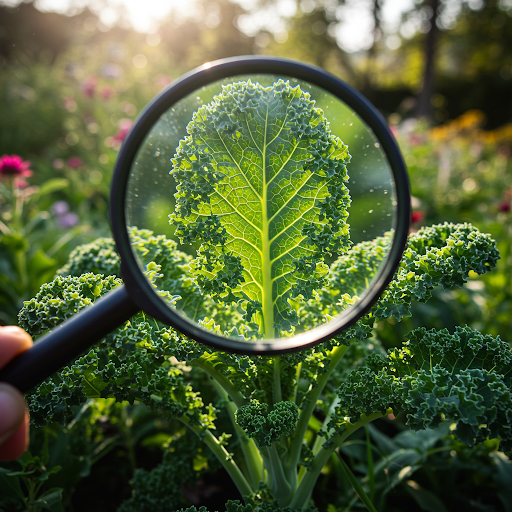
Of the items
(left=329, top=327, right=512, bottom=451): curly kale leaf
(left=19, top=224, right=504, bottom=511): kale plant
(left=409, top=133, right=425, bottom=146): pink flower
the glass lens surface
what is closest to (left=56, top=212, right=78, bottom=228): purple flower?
(left=19, top=224, right=504, bottom=511): kale plant

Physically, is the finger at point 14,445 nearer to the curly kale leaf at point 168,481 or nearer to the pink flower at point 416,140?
the curly kale leaf at point 168,481

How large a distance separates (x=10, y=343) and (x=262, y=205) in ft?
Result: 2.57

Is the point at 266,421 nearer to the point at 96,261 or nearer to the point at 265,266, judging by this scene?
the point at 265,266

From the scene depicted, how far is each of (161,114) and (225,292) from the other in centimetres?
57

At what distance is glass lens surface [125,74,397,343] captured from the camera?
44.2 inches

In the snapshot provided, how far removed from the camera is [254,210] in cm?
128

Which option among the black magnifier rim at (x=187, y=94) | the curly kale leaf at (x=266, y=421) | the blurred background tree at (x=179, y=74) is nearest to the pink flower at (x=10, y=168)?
the blurred background tree at (x=179, y=74)

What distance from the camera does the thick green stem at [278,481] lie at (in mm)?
1324

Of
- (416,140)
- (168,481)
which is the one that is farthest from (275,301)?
(416,140)

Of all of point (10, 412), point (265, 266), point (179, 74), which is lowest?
point (10, 412)

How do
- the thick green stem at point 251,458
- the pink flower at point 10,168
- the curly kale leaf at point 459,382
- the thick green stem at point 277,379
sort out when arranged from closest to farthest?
the curly kale leaf at point 459,382 → the thick green stem at point 277,379 → the thick green stem at point 251,458 → the pink flower at point 10,168

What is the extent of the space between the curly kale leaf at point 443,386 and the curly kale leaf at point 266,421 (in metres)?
0.20

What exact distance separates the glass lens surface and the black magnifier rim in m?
0.07

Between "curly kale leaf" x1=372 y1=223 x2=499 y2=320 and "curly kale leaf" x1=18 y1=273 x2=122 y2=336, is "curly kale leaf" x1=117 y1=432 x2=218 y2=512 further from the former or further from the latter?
"curly kale leaf" x1=372 y1=223 x2=499 y2=320
